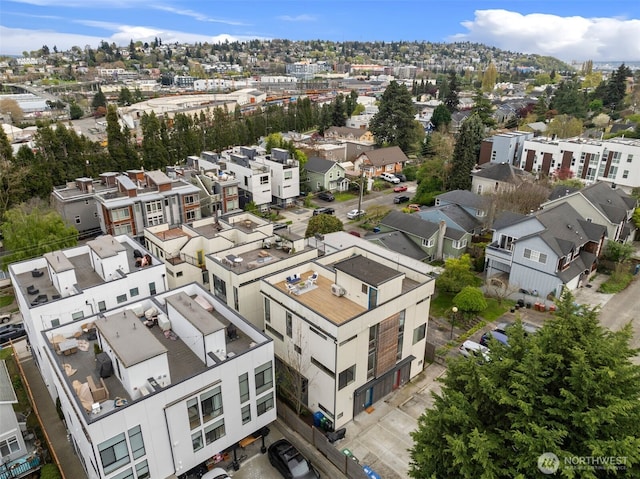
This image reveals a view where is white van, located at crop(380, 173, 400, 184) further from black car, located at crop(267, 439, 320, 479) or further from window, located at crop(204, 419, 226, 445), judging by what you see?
window, located at crop(204, 419, 226, 445)

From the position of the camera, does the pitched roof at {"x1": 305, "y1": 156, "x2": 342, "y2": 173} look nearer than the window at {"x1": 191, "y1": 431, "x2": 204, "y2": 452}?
No

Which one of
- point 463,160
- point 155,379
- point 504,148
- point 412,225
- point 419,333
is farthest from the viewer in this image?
point 504,148

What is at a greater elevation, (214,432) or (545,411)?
(545,411)

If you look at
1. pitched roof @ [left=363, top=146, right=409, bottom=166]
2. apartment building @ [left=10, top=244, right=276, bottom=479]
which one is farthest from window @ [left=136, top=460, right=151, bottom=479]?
pitched roof @ [left=363, top=146, right=409, bottom=166]

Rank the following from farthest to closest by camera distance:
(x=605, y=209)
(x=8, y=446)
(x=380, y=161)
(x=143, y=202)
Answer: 1. (x=380, y=161)
2. (x=143, y=202)
3. (x=605, y=209)
4. (x=8, y=446)

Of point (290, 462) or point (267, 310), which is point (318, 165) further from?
point (290, 462)

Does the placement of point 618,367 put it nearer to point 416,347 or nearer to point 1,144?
point 416,347

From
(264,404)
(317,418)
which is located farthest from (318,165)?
(264,404)
